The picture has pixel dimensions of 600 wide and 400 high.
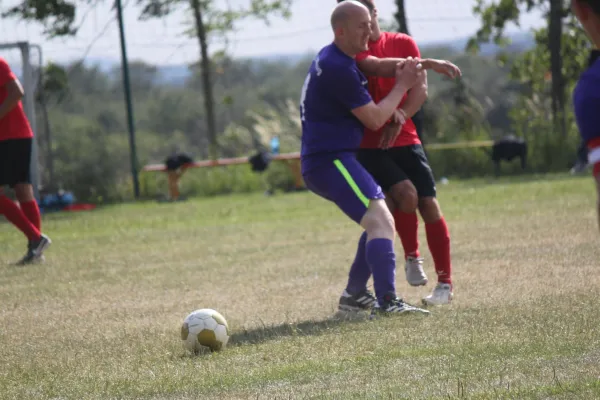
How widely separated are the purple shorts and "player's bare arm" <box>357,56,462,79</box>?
55 centimetres

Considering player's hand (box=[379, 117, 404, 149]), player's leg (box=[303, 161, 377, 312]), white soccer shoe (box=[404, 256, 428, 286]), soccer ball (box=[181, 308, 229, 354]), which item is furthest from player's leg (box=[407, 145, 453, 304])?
soccer ball (box=[181, 308, 229, 354])

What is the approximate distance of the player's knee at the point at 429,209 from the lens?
23.5ft

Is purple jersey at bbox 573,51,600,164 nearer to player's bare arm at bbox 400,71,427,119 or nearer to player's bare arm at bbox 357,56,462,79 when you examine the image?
player's bare arm at bbox 357,56,462,79

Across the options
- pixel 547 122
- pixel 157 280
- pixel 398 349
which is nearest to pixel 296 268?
pixel 157 280

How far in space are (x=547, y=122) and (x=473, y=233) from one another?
1256 cm

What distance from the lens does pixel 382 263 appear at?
257 inches

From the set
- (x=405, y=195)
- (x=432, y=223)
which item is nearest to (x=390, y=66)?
(x=405, y=195)

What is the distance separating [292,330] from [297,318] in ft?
1.82

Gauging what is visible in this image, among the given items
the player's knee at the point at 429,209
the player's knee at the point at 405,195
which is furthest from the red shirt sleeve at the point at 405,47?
the player's knee at the point at 429,209

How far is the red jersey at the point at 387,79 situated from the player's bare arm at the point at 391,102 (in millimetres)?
316

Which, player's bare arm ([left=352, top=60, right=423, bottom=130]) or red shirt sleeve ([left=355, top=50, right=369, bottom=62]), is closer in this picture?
player's bare arm ([left=352, top=60, right=423, bottom=130])

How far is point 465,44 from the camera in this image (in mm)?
26234

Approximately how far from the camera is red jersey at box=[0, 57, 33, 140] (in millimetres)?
10536

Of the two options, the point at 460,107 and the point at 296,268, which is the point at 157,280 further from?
the point at 460,107
